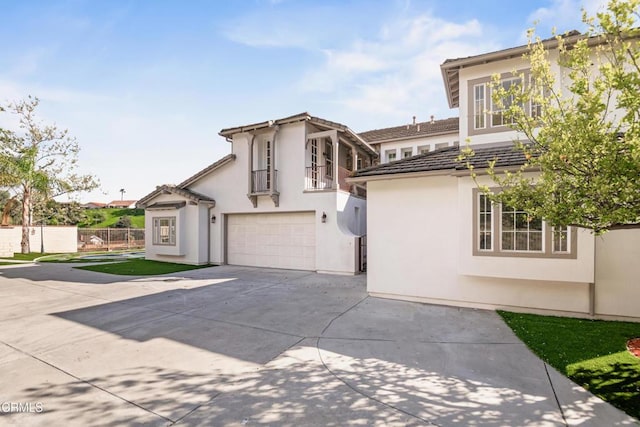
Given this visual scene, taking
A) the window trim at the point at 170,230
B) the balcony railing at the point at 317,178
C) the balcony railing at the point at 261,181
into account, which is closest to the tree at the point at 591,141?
the balcony railing at the point at 317,178

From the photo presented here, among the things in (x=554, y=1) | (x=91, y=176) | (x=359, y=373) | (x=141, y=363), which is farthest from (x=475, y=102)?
(x=91, y=176)

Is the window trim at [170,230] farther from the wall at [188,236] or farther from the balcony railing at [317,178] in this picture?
the balcony railing at [317,178]

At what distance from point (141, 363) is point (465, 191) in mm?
7200

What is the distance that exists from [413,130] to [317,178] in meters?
7.86

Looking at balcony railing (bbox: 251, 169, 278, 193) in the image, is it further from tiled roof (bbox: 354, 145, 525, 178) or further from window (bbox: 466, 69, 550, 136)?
window (bbox: 466, 69, 550, 136)

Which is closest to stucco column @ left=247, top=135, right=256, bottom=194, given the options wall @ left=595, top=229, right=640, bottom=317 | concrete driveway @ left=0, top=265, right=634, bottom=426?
concrete driveway @ left=0, top=265, right=634, bottom=426

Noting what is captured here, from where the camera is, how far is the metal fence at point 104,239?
989 inches

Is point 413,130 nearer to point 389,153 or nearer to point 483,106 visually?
point 389,153

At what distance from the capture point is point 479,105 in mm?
8438

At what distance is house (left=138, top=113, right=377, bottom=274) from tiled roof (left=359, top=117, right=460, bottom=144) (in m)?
2.66

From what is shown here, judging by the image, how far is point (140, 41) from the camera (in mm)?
9820

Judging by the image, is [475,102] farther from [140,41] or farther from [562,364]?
[140,41]

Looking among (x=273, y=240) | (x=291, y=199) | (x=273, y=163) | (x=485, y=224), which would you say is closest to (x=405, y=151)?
(x=291, y=199)

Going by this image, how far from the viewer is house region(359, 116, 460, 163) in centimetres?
1669
